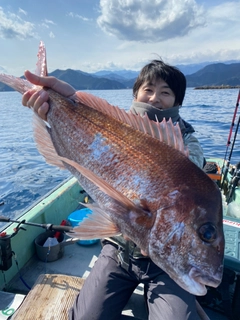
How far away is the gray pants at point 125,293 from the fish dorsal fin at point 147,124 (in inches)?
60.0

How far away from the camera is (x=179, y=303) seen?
260 centimetres

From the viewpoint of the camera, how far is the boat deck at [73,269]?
3516mm

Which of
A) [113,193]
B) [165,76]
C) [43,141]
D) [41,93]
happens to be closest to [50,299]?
[43,141]

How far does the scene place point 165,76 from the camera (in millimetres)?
3363

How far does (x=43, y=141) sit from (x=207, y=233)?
1.95 m

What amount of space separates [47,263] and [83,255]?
2.05 ft

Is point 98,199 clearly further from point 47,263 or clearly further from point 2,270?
point 47,263

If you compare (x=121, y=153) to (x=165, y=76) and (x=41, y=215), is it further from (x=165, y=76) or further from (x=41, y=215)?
(x=41, y=215)

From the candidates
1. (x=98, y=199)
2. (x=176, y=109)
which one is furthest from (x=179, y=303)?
(x=176, y=109)

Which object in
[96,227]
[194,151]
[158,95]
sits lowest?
[96,227]

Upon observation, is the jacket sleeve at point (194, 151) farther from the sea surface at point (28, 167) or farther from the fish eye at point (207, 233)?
the sea surface at point (28, 167)

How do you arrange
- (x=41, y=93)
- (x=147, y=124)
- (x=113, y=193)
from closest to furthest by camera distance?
(x=113, y=193), (x=147, y=124), (x=41, y=93)

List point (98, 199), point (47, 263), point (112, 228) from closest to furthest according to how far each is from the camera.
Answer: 1. point (112, 228)
2. point (98, 199)
3. point (47, 263)

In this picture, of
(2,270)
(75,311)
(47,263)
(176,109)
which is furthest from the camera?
(47,263)
